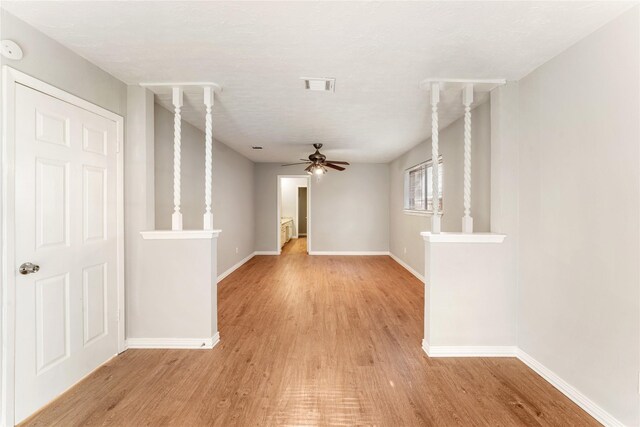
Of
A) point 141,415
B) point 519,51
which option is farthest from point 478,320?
point 141,415

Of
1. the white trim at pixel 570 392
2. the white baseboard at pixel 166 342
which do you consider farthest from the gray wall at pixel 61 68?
the white trim at pixel 570 392

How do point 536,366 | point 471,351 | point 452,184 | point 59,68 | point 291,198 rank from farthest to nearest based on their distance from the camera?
point 291,198 → point 452,184 → point 471,351 → point 536,366 → point 59,68

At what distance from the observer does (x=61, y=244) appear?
6.25ft

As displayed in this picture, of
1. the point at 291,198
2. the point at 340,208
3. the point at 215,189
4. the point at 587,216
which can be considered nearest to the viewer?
the point at 587,216

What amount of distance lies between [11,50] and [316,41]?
180cm

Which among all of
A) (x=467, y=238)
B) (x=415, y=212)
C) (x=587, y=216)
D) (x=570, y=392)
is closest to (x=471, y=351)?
(x=570, y=392)

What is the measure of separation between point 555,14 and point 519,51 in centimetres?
38

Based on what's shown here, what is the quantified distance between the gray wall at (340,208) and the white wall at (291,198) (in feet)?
12.1

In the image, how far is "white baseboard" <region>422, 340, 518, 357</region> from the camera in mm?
2391

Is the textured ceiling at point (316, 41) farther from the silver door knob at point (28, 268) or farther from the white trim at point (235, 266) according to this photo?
the white trim at point (235, 266)

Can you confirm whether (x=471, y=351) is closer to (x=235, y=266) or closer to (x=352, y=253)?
(x=235, y=266)

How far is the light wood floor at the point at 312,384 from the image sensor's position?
1.68 m

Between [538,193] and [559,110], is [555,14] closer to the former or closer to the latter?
[559,110]

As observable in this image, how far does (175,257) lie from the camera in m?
2.51
